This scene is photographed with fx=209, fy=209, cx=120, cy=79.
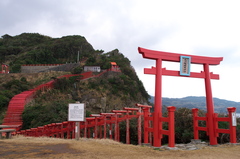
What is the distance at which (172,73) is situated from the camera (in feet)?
34.4

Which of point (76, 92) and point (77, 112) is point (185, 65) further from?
point (76, 92)

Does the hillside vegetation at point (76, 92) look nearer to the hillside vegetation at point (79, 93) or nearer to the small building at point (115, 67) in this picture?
the hillside vegetation at point (79, 93)

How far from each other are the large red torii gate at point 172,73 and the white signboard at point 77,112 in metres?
3.21

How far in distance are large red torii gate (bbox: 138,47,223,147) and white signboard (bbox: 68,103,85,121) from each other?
10.5 ft

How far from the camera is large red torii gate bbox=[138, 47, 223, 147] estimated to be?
9383mm

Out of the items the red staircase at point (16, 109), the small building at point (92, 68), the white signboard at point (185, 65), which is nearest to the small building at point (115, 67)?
the small building at point (92, 68)

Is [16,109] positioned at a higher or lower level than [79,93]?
lower

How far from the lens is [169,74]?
10406 mm

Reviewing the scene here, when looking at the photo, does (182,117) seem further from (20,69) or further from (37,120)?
(20,69)

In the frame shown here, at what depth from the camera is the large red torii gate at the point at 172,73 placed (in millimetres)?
9383

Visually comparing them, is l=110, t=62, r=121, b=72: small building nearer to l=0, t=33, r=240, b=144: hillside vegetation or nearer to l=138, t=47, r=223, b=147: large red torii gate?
l=0, t=33, r=240, b=144: hillside vegetation

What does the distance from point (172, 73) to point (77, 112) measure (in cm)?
501

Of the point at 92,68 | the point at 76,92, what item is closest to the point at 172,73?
the point at 76,92

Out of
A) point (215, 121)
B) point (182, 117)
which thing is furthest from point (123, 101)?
point (215, 121)
